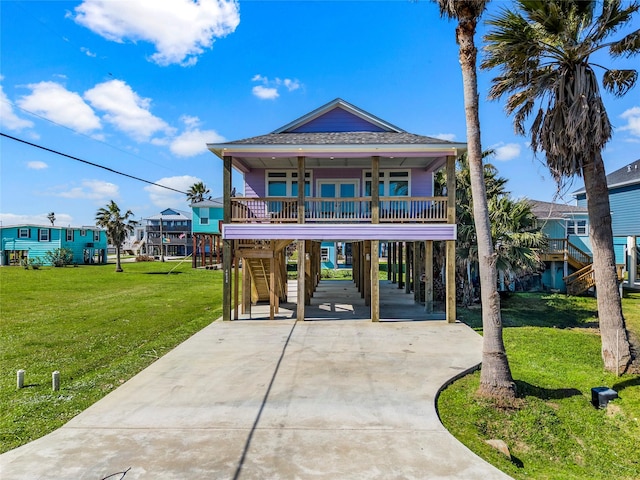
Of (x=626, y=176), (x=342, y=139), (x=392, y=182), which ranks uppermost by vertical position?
(x=626, y=176)

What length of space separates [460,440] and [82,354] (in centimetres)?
919

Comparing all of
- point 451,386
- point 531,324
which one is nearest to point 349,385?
point 451,386

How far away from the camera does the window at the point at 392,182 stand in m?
15.8

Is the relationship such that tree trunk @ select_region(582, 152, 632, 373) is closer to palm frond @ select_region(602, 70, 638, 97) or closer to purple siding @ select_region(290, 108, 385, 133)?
palm frond @ select_region(602, 70, 638, 97)

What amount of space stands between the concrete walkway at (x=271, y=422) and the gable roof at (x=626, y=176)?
22.7 meters

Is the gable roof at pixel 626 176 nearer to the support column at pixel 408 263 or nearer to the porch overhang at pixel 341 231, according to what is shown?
the support column at pixel 408 263

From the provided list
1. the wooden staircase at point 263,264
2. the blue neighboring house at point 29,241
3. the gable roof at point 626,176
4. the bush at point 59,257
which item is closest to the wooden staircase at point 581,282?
the gable roof at point 626,176

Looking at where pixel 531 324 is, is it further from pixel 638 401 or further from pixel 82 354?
pixel 82 354

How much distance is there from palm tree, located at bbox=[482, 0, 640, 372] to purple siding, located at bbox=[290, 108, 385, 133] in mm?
6828

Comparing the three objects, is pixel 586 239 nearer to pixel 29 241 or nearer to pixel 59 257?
pixel 59 257

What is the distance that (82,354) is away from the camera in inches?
404

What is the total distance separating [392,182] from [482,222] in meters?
8.62

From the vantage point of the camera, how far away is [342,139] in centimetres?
1436

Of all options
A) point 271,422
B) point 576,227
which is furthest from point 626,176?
point 271,422
